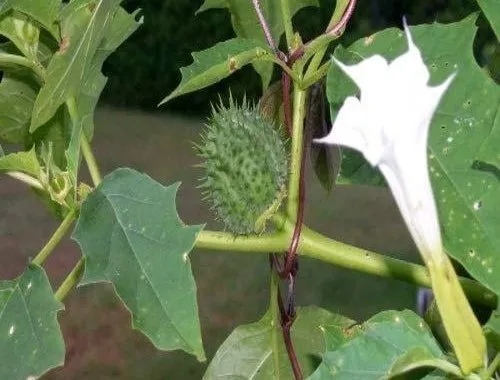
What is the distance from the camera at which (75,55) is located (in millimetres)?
582

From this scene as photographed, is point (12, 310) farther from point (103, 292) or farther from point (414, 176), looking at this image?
point (103, 292)

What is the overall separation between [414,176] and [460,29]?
0.56 ft

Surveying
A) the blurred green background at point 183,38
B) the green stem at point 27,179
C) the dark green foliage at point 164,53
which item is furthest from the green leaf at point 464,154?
the dark green foliage at point 164,53

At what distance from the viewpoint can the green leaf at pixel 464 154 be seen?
45cm

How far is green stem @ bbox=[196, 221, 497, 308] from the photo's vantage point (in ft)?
1.69

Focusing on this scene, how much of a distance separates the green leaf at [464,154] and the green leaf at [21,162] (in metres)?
0.19

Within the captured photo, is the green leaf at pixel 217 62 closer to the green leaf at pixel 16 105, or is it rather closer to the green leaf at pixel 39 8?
the green leaf at pixel 39 8

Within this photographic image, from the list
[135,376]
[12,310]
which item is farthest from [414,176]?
[135,376]

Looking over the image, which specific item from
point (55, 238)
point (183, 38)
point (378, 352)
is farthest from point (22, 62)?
point (183, 38)

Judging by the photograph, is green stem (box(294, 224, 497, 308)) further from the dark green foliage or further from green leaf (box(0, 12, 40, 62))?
the dark green foliage

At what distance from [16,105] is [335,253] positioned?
308mm

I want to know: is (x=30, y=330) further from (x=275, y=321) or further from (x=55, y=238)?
(x=275, y=321)

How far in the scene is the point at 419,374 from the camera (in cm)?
41

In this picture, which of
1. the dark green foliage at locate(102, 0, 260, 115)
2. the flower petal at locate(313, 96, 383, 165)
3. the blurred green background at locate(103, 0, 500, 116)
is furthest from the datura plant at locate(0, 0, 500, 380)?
the dark green foliage at locate(102, 0, 260, 115)
